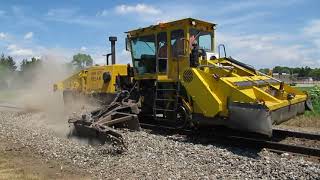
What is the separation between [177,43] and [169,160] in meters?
4.42

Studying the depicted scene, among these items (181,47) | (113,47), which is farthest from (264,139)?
(113,47)

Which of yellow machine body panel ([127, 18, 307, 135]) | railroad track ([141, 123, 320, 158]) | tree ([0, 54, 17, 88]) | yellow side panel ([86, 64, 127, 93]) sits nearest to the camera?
railroad track ([141, 123, 320, 158])

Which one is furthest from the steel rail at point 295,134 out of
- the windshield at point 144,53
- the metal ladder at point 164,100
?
the windshield at point 144,53

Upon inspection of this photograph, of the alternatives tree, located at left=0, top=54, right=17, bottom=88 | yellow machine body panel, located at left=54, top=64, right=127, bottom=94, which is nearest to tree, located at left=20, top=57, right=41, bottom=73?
tree, located at left=0, top=54, right=17, bottom=88

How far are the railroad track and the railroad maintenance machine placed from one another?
322 mm

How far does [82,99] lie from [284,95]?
8385mm

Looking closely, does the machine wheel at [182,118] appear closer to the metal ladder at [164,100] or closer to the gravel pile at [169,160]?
the metal ladder at [164,100]

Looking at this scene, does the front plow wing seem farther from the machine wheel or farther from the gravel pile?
the machine wheel

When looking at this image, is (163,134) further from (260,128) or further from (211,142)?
(260,128)

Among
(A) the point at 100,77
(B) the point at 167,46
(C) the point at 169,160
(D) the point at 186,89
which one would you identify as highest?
(B) the point at 167,46

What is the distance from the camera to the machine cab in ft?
38.9

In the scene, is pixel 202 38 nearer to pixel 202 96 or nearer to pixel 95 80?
pixel 202 96

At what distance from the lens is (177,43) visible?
1200 cm

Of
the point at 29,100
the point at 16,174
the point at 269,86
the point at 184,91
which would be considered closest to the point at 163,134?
the point at 184,91
